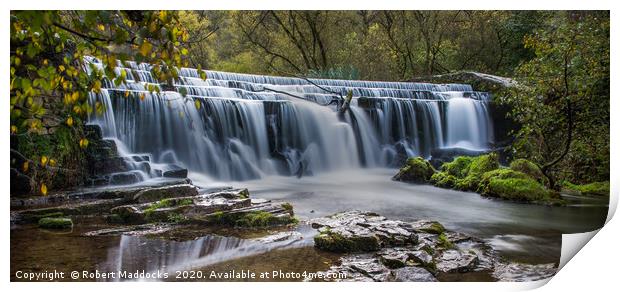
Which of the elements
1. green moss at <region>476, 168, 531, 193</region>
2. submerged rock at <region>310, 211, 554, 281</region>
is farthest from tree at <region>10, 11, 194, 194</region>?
green moss at <region>476, 168, 531, 193</region>

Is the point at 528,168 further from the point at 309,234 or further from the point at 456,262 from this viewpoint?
the point at 309,234

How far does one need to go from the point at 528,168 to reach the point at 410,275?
7.52 feet

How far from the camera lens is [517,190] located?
528 centimetres

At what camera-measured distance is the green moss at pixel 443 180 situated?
5.26 meters

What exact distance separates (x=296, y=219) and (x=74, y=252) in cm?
188

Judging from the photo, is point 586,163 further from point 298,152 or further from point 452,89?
point 298,152

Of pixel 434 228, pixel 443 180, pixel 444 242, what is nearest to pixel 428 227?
pixel 434 228

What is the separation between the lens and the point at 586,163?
512 centimetres

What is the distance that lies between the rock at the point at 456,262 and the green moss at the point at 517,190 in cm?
144

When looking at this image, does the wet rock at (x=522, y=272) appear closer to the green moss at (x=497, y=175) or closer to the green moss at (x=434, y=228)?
the green moss at (x=434, y=228)

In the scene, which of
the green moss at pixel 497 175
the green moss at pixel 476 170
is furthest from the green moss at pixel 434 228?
the green moss at pixel 497 175

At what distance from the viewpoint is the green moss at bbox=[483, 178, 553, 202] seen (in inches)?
205

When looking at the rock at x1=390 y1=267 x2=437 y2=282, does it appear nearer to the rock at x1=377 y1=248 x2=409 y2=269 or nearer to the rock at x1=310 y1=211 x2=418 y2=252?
the rock at x1=377 y1=248 x2=409 y2=269
